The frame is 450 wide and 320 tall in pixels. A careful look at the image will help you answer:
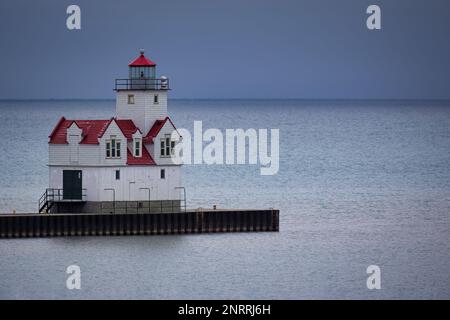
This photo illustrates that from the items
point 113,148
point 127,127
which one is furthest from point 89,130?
point 127,127

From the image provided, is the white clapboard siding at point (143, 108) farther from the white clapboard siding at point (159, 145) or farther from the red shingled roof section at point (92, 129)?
the red shingled roof section at point (92, 129)

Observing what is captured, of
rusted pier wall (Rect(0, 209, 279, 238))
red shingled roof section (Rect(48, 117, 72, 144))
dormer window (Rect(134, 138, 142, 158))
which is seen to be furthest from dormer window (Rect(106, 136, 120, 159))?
rusted pier wall (Rect(0, 209, 279, 238))

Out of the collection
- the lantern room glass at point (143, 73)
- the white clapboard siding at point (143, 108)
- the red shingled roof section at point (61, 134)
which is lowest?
the red shingled roof section at point (61, 134)

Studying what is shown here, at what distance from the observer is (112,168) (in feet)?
236

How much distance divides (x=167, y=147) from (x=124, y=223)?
13.5ft

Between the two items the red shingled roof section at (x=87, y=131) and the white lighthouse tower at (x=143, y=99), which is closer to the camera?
the red shingled roof section at (x=87, y=131)

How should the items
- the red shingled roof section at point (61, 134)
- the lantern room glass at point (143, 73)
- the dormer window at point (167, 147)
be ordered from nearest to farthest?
the red shingled roof section at point (61, 134)
the dormer window at point (167, 147)
the lantern room glass at point (143, 73)

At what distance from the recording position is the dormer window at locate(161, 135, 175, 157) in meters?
73.1

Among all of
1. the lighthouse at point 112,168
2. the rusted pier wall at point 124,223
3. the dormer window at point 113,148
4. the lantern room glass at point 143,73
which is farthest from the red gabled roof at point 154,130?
the rusted pier wall at point 124,223

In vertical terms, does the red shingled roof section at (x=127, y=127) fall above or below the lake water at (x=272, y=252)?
above

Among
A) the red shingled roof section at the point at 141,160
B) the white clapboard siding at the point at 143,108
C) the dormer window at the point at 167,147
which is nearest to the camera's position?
the red shingled roof section at the point at 141,160

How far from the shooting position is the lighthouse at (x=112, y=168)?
7188cm

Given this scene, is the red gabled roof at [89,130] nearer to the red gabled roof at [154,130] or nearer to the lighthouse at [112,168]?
the lighthouse at [112,168]

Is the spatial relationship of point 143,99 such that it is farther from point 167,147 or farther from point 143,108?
point 167,147
